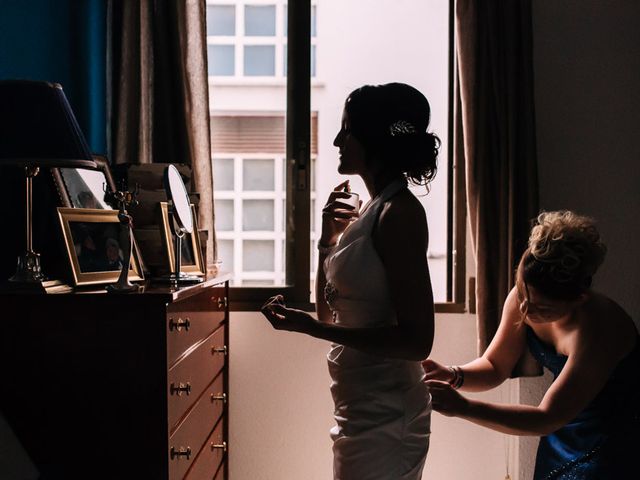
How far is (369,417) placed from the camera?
4.72 ft

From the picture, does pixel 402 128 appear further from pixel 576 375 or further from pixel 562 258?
pixel 576 375

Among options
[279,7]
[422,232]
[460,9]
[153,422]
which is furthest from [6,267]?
[460,9]

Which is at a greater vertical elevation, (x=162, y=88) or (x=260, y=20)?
(x=260, y=20)

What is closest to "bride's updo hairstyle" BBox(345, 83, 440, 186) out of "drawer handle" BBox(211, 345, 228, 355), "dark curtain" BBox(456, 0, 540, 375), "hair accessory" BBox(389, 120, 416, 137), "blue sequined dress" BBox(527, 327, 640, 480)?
"hair accessory" BBox(389, 120, 416, 137)

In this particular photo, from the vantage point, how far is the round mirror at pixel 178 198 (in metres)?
1.83

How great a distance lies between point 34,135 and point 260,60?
1.49 meters

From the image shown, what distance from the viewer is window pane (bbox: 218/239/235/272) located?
9.43 ft

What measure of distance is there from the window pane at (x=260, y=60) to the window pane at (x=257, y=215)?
0.56 meters

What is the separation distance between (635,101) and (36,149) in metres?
2.30

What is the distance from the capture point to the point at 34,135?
1.47 meters

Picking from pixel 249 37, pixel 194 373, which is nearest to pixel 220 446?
pixel 194 373

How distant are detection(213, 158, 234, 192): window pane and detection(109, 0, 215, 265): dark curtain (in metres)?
0.35

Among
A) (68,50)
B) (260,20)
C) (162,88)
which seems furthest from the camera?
(260,20)

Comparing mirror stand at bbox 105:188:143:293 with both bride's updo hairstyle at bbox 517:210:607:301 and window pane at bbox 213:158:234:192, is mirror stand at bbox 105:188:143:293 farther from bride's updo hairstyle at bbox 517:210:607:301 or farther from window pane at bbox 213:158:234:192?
window pane at bbox 213:158:234:192
